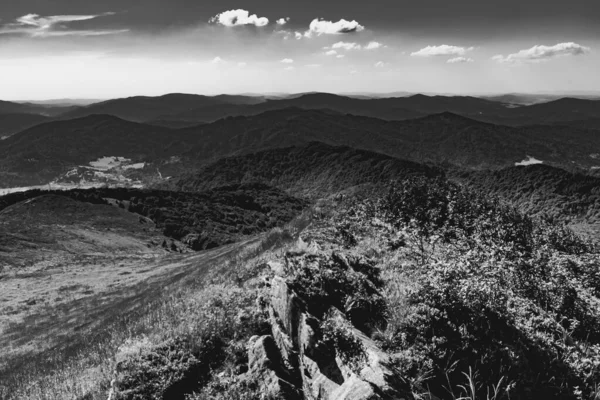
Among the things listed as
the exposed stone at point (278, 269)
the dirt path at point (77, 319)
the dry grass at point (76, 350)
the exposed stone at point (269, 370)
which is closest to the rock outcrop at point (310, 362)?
the exposed stone at point (269, 370)

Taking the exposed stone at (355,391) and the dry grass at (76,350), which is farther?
the dry grass at (76,350)

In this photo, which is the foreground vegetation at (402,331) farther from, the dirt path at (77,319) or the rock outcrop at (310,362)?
the dirt path at (77,319)

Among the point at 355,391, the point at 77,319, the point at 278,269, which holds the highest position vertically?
the point at 278,269

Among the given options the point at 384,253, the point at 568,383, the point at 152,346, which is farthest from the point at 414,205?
the point at 152,346

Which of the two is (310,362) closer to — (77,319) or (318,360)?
(318,360)

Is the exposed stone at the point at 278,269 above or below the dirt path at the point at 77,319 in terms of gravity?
above

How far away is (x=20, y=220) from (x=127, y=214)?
22821mm

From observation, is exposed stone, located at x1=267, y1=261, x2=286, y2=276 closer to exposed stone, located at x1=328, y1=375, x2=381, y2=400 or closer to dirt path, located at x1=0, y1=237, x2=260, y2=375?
exposed stone, located at x1=328, y1=375, x2=381, y2=400

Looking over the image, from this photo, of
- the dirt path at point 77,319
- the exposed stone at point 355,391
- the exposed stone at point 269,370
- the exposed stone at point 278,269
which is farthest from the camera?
the dirt path at point 77,319

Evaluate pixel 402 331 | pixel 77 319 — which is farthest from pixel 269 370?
pixel 77 319

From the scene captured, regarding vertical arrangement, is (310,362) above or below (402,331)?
below

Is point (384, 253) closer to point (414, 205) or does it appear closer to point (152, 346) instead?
point (414, 205)

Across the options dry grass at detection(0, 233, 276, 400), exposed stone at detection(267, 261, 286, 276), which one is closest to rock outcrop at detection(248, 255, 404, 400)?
exposed stone at detection(267, 261, 286, 276)

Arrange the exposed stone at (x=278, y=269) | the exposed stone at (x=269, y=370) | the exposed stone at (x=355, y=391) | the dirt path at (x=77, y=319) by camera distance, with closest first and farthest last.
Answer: the exposed stone at (x=355, y=391), the exposed stone at (x=269, y=370), the exposed stone at (x=278, y=269), the dirt path at (x=77, y=319)
